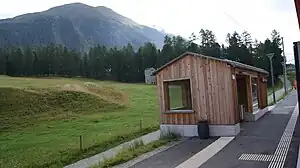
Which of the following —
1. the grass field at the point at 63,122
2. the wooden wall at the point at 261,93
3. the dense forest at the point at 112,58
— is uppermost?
the dense forest at the point at 112,58

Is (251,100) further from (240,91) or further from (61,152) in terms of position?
(61,152)

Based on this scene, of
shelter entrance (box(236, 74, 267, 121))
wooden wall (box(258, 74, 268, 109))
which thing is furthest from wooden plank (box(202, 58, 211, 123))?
wooden wall (box(258, 74, 268, 109))

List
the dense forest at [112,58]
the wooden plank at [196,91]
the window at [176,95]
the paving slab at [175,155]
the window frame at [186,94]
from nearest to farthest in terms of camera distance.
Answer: the paving slab at [175,155] < the wooden plank at [196,91] < the window frame at [186,94] < the window at [176,95] < the dense forest at [112,58]

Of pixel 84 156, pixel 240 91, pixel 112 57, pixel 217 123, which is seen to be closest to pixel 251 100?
pixel 240 91

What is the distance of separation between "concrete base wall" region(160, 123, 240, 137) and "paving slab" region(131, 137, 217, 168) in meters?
0.73

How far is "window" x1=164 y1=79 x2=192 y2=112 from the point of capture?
573 inches

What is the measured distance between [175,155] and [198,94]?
4.21 meters

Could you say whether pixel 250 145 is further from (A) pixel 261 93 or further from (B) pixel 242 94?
(A) pixel 261 93

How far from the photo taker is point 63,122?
2473 centimetres

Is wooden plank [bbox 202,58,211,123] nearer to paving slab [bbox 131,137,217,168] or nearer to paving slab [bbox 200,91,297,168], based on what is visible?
paving slab [bbox 131,137,217,168]

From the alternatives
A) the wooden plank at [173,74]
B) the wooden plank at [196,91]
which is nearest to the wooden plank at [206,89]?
the wooden plank at [196,91]

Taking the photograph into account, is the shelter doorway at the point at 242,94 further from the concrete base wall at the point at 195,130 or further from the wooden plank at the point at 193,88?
the wooden plank at the point at 193,88

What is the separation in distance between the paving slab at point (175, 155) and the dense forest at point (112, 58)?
174 ft

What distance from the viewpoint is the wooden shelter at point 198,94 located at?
13.0 meters
